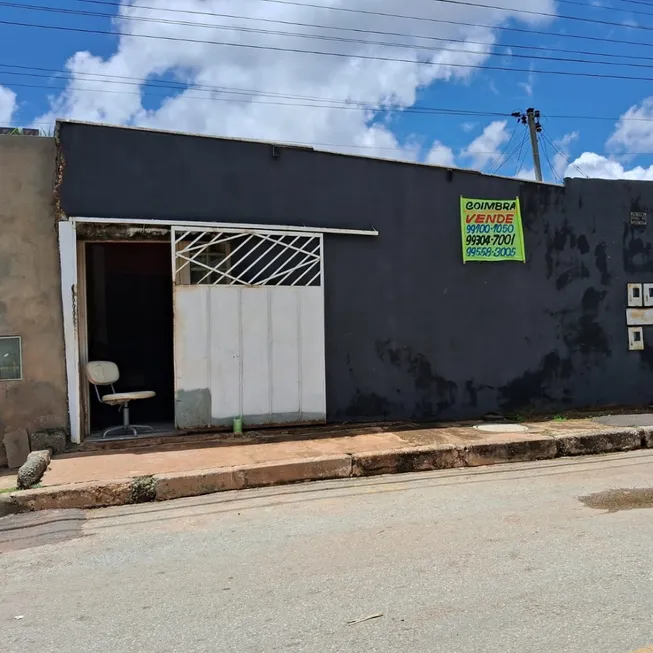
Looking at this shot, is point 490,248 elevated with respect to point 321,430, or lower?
elevated

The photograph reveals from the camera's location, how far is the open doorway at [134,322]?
928cm

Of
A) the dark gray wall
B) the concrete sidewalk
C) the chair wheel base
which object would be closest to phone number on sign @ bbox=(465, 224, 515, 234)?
the dark gray wall

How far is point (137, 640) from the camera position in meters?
3.29

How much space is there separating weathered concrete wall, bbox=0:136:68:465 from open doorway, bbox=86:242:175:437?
1.39 m

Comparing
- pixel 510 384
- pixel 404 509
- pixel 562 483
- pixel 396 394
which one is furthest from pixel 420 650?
pixel 510 384

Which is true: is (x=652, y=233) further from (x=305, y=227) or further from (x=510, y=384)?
(x=305, y=227)

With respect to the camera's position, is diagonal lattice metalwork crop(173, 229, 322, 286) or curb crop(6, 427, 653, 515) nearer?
curb crop(6, 427, 653, 515)

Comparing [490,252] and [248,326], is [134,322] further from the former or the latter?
[490,252]

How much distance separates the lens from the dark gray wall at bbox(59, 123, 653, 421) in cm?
807

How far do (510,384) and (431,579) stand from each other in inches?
253

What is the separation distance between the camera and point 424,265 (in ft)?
30.9

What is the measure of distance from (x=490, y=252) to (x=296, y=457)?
4831 millimetres

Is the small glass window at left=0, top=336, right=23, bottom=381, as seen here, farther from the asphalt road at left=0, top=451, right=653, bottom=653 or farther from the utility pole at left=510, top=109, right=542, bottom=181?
the utility pole at left=510, top=109, right=542, bottom=181

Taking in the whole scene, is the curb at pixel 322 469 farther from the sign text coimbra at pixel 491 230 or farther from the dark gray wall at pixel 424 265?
the sign text coimbra at pixel 491 230
